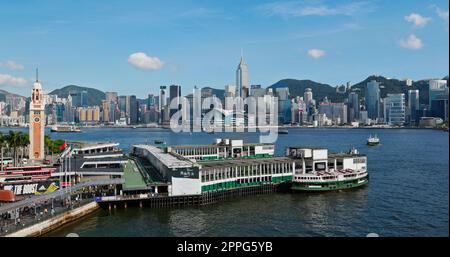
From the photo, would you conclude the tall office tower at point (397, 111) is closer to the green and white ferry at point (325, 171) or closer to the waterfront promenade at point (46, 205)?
the green and white ferry at point (325, 171)

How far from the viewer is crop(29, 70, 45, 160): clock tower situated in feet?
140

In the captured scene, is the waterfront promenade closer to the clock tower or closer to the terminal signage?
the terminal signage

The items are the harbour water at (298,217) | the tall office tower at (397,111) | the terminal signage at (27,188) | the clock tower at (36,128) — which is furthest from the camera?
the tall office tower at (397,111)

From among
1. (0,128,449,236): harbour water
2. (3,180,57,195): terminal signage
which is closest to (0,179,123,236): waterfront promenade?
(0,128,449,236): harbour water

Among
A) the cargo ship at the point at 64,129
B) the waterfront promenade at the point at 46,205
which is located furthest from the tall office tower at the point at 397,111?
the waterfront promenade at the point at 46,205

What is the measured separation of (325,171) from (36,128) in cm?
2945

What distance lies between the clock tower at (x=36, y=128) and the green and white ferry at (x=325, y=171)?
2538cm

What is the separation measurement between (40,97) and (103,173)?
17.4 meters

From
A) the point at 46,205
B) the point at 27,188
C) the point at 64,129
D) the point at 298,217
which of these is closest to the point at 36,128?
the point at 27,188

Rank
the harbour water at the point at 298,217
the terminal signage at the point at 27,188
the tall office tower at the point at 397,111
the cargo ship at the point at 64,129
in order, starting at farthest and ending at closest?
1. the tall office tower at the point at 397,111
2. the cargo ship at the point at 64,129
3. the terminal signage at the point at 27,188
4. the harbour water at the point at 298,217

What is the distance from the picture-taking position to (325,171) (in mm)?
31672

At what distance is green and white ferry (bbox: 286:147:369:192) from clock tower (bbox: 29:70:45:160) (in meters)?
25.4

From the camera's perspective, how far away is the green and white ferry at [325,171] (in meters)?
30.0

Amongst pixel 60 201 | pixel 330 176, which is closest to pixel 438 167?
pixel 330 176
